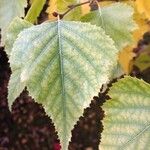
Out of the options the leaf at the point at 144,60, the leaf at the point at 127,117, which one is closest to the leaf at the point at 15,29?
the leaf at the point at 127,117

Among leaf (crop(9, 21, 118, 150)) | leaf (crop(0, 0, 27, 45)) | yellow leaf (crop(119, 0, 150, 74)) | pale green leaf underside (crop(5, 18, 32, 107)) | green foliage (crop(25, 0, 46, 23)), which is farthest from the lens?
yellow leaf (crop(119, 0, 150, 74))

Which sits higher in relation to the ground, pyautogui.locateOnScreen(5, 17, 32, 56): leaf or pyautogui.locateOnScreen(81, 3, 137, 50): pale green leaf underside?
pyautogui.locateOnScreen(5, 17, 32, 56): leaf

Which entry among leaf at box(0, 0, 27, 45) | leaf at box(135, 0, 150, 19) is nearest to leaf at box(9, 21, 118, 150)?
leaf at box(0, 0, 27, 45)

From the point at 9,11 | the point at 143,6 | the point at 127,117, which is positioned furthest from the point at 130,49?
the point at 127,117

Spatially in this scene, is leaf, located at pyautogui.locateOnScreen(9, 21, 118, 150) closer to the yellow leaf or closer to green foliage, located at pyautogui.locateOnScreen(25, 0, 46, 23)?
green foliage, located at pyautogui.locateOnScreen(25, 0, 46, 23)

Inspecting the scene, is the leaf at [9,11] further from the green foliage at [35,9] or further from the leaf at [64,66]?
the leaf at [64,66]

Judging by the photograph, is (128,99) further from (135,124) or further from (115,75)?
(115,75)

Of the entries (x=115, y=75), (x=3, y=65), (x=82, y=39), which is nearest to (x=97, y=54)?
(x=82, y=39)
